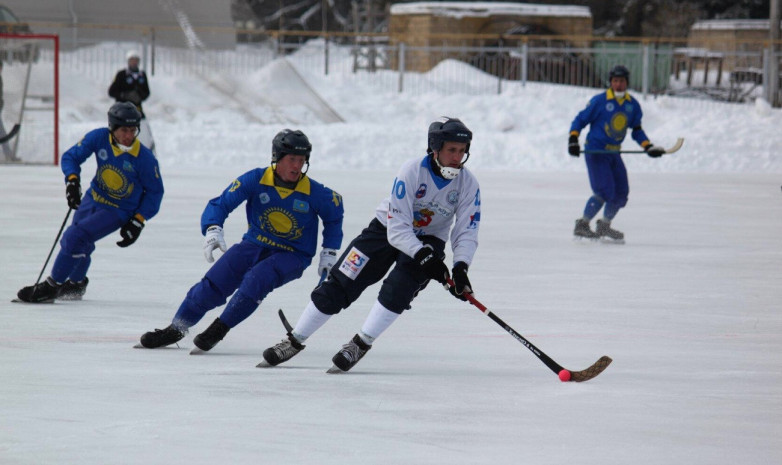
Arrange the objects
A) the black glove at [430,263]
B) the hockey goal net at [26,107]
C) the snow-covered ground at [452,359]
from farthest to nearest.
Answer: the hockey goal net at [26,107] → the black glove at [430,263] → the snow-covered ground at [452,359]

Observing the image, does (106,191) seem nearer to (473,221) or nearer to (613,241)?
(473,221)

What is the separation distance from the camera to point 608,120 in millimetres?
10852

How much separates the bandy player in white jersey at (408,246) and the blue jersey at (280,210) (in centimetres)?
26

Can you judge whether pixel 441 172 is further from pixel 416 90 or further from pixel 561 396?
pixel 416 90

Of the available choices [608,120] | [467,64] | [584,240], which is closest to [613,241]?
[584,240]

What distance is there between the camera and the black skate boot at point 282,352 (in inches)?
208

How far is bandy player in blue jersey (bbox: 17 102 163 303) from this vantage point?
6871mm

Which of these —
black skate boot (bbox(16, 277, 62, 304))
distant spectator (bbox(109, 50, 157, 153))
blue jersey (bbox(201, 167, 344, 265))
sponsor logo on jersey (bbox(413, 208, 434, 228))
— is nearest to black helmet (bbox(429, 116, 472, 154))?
sponsor logo on jersey (bbox(413, 208, 434, 228))

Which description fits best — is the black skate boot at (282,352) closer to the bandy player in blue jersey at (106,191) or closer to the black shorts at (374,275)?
the black shorts at (374,275)

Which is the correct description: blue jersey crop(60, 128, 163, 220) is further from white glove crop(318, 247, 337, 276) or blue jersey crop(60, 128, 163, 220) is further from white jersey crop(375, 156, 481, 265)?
white jersey crop(375, 156, 481, 265)

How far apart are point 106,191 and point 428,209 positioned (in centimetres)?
239

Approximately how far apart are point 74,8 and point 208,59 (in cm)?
467

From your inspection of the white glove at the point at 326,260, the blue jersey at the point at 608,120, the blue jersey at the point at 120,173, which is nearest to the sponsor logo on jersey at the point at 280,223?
the white glove at the point at 326,260

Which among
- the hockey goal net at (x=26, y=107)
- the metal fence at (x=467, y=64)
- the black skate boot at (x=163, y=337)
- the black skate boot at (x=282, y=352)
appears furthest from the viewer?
the metal fence at (x=467, y=64)
